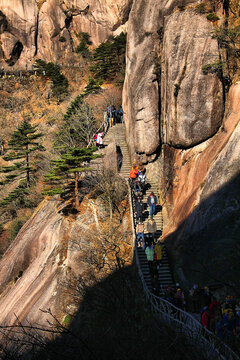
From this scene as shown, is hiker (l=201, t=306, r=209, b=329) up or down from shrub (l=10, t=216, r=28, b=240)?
down

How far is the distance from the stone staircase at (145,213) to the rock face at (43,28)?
130 feet

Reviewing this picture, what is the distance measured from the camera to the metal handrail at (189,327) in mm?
6648

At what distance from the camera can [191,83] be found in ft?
52.5

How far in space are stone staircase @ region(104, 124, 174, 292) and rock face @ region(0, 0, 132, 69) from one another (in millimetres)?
39591

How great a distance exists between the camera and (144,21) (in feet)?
69.3

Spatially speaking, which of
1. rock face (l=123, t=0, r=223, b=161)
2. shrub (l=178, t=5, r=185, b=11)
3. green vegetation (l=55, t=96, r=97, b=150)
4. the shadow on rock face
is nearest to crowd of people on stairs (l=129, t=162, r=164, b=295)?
the shadow on rock face

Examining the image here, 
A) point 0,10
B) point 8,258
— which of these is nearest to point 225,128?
point 8,258

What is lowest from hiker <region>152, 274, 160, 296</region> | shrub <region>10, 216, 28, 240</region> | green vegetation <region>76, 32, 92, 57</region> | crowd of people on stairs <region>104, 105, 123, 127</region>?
hiker <region>152, 274, 160, 296</region>

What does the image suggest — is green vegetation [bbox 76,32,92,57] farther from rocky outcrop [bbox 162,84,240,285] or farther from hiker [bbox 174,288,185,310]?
hiker [bbox 174,288,185,310]

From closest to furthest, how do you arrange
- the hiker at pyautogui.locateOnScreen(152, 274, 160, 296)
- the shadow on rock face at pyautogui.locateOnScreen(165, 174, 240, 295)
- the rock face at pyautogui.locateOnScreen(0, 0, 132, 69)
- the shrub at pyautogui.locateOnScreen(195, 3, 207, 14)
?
1. the shadow on rock face at pyautogui.locateOnScreen(165, 174, 240, 295)
2. the hiker at pyautogui.locateOnScreen(152, 274, 160, 296)
3. the shrub at pyautogui.locateOnScreen(195, 3, 207, 14)
4. the rock face at pyautogui.locateOnScreen(0, 0, 132, 69)

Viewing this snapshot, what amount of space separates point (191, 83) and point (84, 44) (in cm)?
4915

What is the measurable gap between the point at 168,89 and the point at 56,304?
1361cm

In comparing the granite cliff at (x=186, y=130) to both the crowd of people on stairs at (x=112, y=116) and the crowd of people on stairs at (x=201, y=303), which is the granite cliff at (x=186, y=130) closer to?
the crowd of people on stairs at (x=201, y=303)

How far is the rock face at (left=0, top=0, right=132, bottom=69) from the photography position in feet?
193
